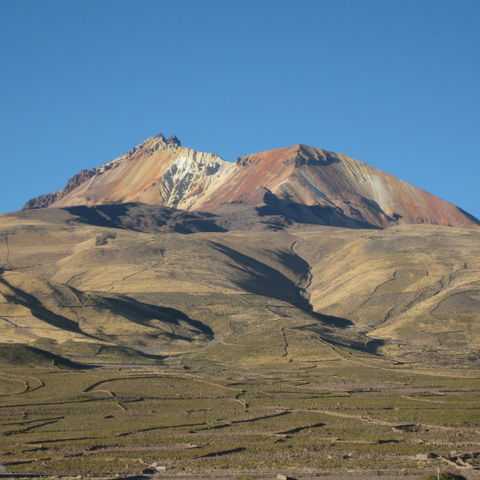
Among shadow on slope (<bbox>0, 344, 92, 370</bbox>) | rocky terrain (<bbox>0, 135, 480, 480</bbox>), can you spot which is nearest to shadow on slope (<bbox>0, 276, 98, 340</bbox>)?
rocky terrain (<bbox>0, 135, 480, 480</bbox>)

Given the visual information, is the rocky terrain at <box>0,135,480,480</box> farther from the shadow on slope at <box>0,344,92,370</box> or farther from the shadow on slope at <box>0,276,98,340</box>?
the shadow on slope at <box>0,276,98,340</box>

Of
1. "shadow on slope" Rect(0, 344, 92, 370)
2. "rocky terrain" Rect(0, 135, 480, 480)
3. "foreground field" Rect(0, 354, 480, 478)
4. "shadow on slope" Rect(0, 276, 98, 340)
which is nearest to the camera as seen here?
"foreground field" Rect(0, 354, 480, 478)

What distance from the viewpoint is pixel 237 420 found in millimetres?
88188

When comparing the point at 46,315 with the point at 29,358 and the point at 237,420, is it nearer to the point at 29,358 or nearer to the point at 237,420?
the point at 29,358

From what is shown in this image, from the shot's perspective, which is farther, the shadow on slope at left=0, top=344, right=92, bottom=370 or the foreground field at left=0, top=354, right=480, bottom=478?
the shadow on slope at left=0, top=344, right=92, bottom=370

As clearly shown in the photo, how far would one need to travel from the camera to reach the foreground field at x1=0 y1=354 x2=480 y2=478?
65.0m

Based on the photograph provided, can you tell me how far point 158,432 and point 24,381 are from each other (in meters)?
43.4

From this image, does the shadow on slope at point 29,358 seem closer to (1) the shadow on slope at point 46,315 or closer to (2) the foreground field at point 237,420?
(2) the foreground field at point 237,420

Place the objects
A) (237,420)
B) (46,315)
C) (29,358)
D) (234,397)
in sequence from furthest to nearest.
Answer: (46,315), (29,358), (234,397), (237,420)

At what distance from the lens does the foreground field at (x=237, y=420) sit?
65.0 m

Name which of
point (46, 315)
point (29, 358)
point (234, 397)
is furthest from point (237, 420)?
point (46, 315)

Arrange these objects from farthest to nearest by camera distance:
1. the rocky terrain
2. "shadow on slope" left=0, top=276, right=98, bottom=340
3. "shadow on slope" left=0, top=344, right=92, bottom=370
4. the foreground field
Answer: "shadow on slope" left=0, top=276, right=98, bottom=340, "shadow on slope" left=0, top=344, right=92, bottom=370, the rocky terrain, the foreground field

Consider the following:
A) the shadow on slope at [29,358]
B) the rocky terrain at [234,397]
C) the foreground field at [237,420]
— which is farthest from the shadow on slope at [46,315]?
the foreground field at [237,420]

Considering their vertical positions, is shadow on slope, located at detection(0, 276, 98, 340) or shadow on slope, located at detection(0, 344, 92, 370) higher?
shadow on slope, located at detection(0, 276, 98, 340)
